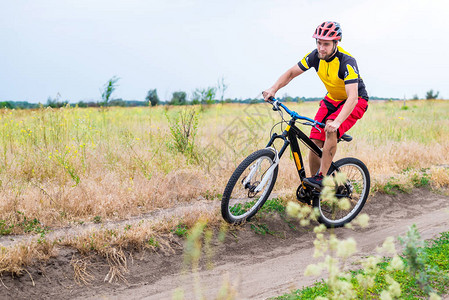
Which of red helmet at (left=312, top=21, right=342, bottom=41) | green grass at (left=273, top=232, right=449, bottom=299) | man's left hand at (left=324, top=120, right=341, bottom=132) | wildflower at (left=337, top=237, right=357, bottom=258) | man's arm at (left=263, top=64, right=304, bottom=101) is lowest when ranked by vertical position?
green grass at (left=273, top=232, right=449, bottom=299)

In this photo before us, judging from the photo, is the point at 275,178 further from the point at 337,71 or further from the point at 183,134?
the point at 183,134

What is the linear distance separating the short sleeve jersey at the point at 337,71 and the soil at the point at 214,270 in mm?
2022

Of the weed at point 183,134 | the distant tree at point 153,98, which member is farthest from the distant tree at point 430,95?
the weed at point 183,134

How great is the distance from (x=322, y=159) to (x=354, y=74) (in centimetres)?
122

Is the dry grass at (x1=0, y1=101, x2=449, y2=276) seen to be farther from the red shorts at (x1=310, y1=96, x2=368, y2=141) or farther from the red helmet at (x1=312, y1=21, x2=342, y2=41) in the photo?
the red helmet at (x1=312, y1=21, x2=342, y2=41)

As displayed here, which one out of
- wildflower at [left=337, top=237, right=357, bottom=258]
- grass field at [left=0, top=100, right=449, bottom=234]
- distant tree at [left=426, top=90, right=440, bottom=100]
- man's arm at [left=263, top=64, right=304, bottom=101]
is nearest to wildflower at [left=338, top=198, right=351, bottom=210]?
wildflower at [left=337, top=237, right=357, bottom=258]

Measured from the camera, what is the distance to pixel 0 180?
6113mm

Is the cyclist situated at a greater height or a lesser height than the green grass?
greater

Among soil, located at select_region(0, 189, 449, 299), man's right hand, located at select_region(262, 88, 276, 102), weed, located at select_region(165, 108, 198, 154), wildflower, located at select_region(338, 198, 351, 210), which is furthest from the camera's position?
weed, located at select_region(165, 108, 198, 154)

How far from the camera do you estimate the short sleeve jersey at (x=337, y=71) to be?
5.31 m

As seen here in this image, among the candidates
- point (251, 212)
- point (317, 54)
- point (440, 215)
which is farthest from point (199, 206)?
point (440, 215)

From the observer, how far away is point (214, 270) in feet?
15.7

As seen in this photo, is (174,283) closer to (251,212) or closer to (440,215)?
(251,212)

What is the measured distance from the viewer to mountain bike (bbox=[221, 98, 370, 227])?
17.0 ft
